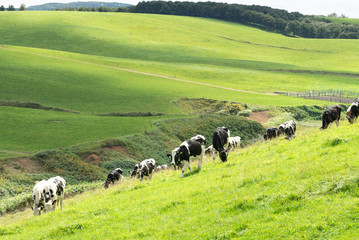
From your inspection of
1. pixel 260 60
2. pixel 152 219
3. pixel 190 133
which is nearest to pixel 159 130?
pixel 190 133

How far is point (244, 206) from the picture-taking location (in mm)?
14789

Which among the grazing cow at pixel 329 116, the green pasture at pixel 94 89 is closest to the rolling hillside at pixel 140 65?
the green pasture at pixel 94 89

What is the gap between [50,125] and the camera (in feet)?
196

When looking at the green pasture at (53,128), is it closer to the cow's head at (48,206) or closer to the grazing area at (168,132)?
the grazing area at (168,132)

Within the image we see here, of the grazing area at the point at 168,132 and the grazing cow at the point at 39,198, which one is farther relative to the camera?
the grazing cow at the point at 39,198

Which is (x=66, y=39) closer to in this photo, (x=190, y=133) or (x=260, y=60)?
(x=260, y=60)

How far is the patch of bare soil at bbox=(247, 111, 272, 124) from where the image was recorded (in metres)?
72.3

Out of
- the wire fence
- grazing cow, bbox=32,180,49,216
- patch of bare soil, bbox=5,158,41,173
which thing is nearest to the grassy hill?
grazing cow, bbox=32,180,49,216

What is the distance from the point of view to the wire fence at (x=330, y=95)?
92938 millimetres

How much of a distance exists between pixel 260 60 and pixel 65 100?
3243 inches

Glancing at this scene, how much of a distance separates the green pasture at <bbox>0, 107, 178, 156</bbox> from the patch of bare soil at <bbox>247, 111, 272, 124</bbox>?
16516mm

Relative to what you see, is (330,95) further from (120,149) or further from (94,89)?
(120,149)

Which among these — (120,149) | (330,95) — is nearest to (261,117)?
A: (120,149)

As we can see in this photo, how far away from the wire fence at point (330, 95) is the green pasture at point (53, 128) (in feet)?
139
